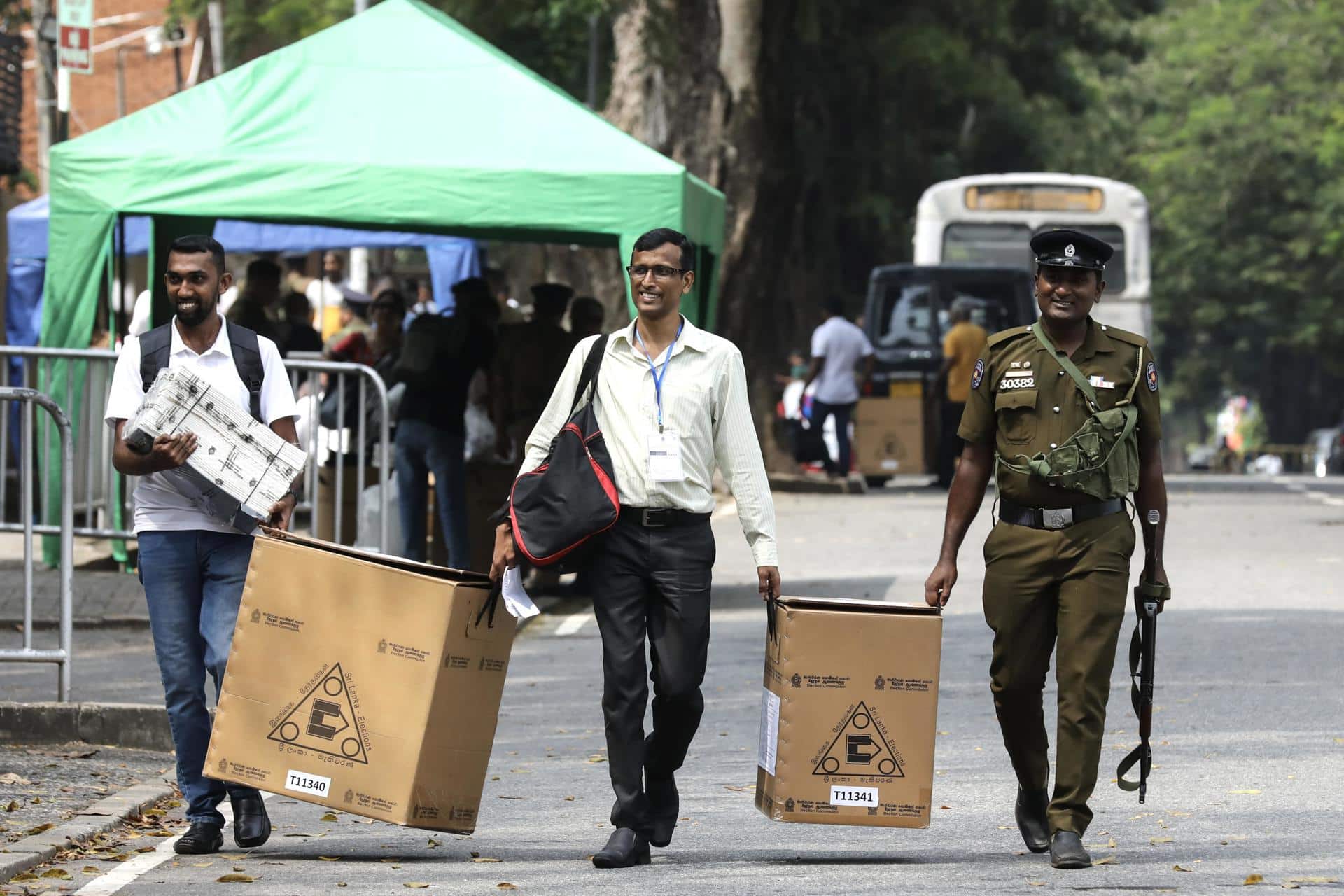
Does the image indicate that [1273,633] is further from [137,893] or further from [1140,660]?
[137,893]

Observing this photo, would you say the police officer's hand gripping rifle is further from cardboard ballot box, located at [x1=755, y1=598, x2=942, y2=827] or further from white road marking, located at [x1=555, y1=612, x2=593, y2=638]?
white road marking, located at [x1=555, y1=612, x2=593, y2=638]

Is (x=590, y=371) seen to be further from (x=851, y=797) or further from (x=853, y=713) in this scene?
(x=851, y=797)

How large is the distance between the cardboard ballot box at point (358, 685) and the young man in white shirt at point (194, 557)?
0.90 feet

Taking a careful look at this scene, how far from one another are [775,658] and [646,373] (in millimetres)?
871

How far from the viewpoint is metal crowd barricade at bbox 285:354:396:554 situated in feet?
40.4

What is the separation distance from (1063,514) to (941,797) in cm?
166

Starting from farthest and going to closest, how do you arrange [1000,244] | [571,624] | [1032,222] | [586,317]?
[1000,244] < [1032,222] < [586,317] < [571,624]

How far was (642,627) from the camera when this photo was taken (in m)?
6.59

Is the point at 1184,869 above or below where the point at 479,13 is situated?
below

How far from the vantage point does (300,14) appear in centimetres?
2769

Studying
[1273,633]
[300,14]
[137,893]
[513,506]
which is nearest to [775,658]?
[513,506]

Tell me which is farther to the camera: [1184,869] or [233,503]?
[233,503]

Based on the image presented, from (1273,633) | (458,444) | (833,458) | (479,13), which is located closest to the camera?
(1273,633)

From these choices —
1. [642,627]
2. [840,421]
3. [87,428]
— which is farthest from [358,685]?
[840,421]
